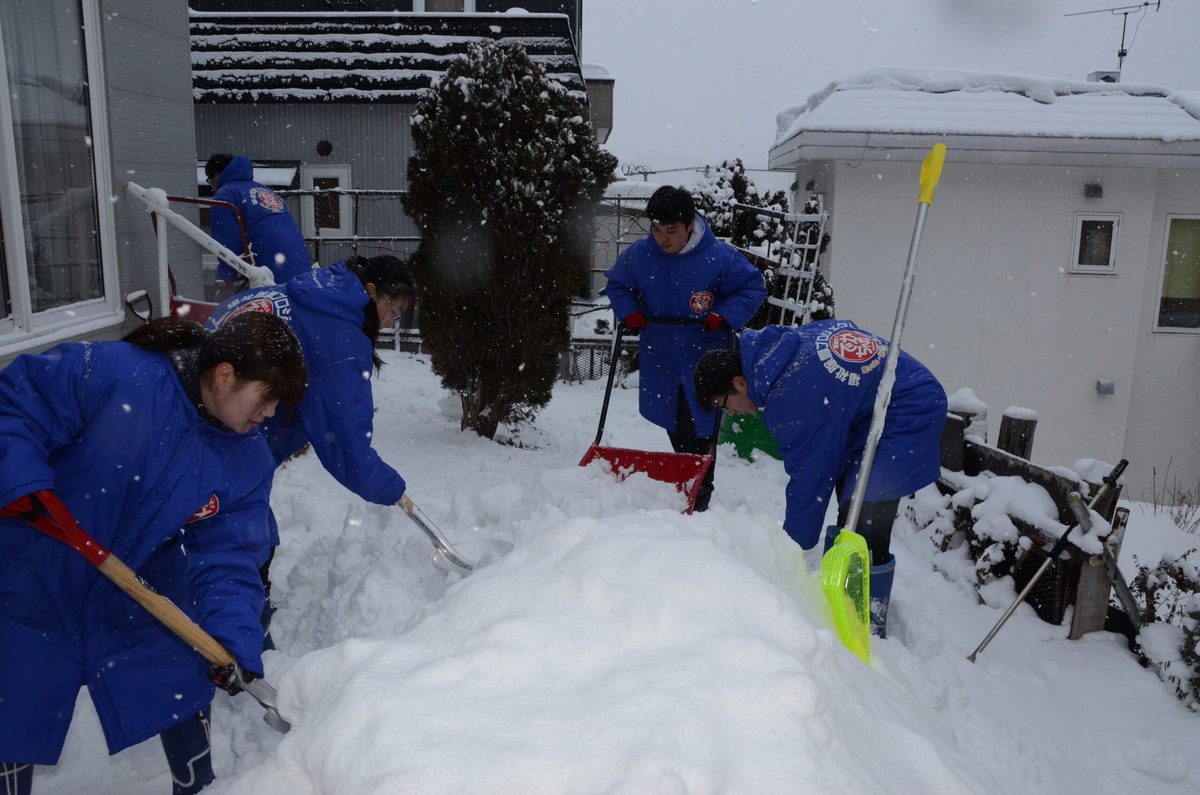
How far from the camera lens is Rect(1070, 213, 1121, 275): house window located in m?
9.35

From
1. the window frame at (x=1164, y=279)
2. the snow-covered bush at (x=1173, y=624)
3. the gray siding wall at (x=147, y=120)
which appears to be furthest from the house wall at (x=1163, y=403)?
the gray siding wall at (x=147, y=120)

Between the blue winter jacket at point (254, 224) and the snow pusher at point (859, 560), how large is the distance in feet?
12.9

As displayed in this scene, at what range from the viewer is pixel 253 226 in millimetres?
5496

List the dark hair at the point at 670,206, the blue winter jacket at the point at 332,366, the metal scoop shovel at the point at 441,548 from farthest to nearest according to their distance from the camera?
1. the dark hair at the point at 670,206
2. the metal scoop shovel at the point at 441,548
3. the blue winter jacket at the point at 332,366

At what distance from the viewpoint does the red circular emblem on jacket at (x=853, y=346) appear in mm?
3410

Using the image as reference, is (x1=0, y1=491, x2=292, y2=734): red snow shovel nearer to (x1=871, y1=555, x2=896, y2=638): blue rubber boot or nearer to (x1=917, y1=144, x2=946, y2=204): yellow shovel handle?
(x1=871, y1=555, x2=896, y2=638): blue rubber boot

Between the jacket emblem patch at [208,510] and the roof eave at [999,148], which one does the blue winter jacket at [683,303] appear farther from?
the roof eave at [999,148]

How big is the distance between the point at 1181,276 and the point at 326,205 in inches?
431

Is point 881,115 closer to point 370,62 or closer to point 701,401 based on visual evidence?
point 701,401

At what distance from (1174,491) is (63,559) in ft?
35.0

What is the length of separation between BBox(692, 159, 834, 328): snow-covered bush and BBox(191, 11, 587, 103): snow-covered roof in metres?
2.85

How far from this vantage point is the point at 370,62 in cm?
1284

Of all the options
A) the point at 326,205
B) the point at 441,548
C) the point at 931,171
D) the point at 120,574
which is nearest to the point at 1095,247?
the point at 931,171

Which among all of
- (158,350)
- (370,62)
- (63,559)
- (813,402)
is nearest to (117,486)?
(63,559)
